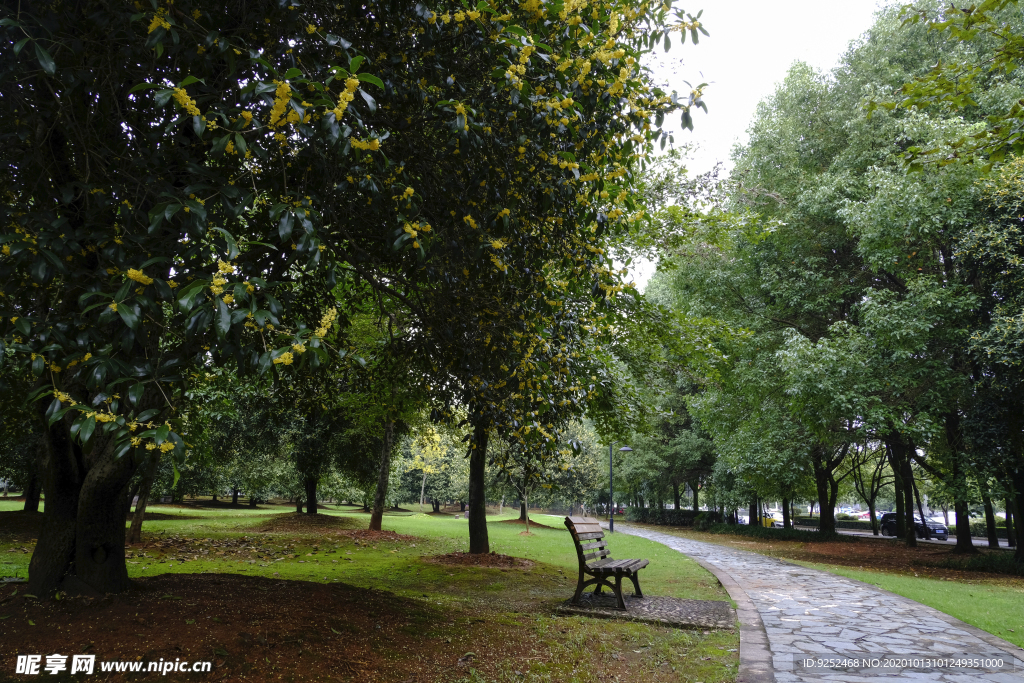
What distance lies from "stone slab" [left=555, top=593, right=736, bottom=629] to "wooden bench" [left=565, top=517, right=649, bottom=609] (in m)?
0.17

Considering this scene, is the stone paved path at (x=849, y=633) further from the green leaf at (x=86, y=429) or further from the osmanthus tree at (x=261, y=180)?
the green leaf at (x=86, y=429)

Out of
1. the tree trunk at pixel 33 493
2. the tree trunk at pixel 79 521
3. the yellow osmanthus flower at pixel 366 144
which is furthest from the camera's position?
the tree trunk at pixel 33 493

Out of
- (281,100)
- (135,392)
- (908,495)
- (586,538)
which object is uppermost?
(281,100)

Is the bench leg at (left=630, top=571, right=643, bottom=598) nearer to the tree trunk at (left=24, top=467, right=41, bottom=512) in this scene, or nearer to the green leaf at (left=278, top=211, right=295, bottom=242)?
the green leaf at (left=278, top=211, right=295, bottom=242)

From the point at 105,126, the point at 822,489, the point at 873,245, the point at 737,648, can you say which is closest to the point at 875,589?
the point at 737,648

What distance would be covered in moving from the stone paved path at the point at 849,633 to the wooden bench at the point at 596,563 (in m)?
1.50

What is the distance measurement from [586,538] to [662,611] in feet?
4.51

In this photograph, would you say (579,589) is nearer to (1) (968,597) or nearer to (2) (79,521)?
(2) (79,521)

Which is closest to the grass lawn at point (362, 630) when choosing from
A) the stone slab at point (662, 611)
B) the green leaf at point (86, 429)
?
the stone slab at point (662, 611)

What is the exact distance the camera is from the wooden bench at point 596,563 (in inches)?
304

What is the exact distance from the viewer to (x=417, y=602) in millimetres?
7340

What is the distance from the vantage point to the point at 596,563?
8.02 meters

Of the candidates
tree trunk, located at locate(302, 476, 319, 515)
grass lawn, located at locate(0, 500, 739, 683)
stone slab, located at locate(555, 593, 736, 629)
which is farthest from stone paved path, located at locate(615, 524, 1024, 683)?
tree trunk, located at locate(302, 476, 319, 515)

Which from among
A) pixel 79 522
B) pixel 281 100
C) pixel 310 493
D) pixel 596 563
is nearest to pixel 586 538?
pixel 596 563
